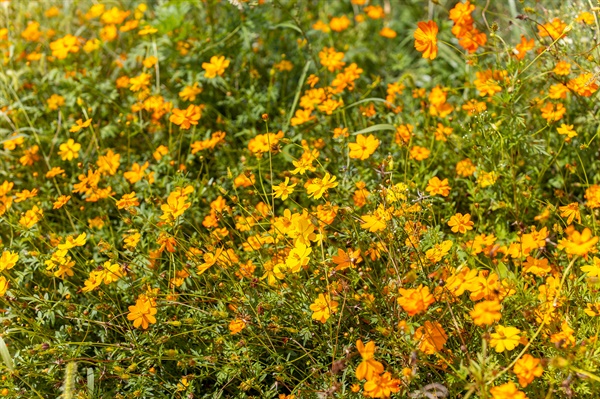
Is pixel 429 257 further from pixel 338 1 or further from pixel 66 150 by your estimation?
A: pixel 338 1

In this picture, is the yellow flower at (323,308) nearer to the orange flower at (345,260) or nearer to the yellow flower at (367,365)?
the orange flower at (345,260)

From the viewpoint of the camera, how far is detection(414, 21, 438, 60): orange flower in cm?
217

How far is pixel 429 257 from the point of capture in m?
1.90

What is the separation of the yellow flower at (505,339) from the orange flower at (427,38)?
3.14 ft

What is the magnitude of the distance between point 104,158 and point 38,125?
27.8 inches

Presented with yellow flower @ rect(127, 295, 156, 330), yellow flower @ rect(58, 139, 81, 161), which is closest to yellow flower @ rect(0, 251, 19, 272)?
yellow flower @ rect(127, 295, 156, 330)

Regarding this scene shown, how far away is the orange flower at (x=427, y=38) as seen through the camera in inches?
85.6

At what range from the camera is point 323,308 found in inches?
72.7

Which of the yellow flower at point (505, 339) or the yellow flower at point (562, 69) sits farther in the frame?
the yellow flower at point (562, 69)

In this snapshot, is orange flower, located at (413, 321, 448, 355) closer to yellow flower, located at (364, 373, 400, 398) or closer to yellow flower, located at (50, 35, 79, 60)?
yellow flower, located at (364, 373, 400, 398)

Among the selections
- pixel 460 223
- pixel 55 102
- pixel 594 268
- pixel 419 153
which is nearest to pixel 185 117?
pixel 55 102

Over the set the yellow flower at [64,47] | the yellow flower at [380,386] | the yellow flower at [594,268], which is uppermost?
the yellow flower at [64,47]

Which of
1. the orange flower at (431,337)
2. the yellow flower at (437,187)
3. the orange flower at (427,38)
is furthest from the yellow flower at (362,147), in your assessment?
the orange flower at (431,337)

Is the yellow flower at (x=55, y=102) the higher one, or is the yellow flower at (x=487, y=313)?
the yellow flower at (x=55, y=102)
